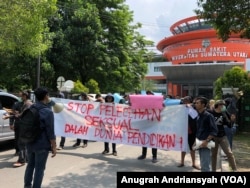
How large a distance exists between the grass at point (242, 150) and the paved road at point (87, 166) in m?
1.34

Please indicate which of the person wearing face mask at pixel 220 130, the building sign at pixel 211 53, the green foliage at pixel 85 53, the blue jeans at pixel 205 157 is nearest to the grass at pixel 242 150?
the person wearing face mask at pixel 220 130

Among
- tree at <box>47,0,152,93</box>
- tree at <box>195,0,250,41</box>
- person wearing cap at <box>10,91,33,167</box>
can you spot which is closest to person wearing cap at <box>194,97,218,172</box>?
person wearing cap at <box>10,91,33,167</box>

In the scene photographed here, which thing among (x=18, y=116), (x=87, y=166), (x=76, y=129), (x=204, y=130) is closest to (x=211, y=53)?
(x=76, y=129)

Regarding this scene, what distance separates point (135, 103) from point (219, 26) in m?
4.47

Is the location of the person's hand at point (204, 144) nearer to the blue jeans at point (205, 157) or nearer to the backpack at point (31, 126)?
the blue jeans at point (205, 157)

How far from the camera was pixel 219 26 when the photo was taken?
12625 millimetres

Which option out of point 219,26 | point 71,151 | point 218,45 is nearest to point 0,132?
point 71,151

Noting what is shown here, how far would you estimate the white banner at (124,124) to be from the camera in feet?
31.1

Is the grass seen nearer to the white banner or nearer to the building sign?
the white banner

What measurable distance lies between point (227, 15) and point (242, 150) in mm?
4404

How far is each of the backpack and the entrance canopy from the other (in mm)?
51716

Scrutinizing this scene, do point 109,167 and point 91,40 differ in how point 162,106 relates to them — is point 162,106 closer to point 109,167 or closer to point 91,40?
point 109,167

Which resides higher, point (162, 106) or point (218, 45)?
point (218, 45)

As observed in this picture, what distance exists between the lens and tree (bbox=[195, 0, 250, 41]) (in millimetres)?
12109
